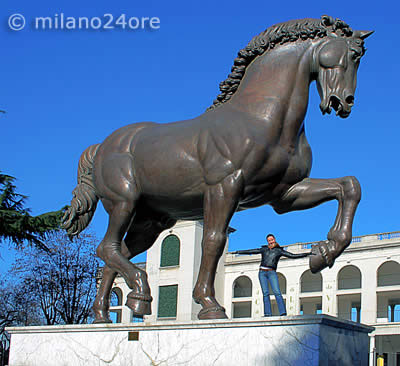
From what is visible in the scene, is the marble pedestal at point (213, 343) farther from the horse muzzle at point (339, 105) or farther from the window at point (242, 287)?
the window at point (242, 287)

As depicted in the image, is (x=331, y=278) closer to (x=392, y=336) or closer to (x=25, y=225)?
(x=392, y=336)

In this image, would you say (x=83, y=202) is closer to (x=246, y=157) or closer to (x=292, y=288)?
(x=246, y=157)

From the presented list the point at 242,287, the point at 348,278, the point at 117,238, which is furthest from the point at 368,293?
the point at 117,238

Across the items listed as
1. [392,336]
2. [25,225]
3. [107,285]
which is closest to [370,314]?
[392,336]

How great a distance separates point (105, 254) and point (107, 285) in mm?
506

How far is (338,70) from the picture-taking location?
6.58 metres

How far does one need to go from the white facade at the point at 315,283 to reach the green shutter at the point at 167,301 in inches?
12.4

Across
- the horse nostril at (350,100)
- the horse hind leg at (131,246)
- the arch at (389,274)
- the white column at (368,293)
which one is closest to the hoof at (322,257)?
the horse nostril at (350,100)

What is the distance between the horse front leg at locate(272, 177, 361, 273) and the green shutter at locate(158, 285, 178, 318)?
41882mm

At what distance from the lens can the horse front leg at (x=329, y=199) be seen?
6.28 m

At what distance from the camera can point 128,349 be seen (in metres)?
Result: 6.52

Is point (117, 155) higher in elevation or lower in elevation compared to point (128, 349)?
higher

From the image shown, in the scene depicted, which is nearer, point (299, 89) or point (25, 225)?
point (299, 89)

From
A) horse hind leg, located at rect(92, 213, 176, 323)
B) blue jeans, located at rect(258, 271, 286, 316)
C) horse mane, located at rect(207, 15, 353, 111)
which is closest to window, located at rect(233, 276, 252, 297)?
blue jeans, located at rect(258, 271, 286, 316)
